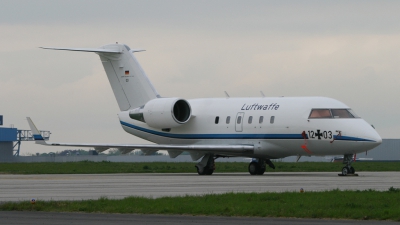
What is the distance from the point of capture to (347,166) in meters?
37.8

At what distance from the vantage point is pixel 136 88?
1848 inches

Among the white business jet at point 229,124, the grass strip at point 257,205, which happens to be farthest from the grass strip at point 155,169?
the grass strip at point 257,205

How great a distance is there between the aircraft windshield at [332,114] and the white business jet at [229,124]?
0.05m

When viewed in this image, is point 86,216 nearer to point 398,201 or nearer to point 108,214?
point 108,214

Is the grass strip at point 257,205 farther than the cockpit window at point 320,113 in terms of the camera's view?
No

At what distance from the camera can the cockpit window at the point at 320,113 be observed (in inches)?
1537

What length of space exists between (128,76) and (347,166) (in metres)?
15.4

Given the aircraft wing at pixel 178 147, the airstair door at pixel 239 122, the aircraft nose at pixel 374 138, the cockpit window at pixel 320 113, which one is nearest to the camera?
the aircraft nose at pixel 374 138

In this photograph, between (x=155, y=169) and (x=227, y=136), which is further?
(x=155, y=169)

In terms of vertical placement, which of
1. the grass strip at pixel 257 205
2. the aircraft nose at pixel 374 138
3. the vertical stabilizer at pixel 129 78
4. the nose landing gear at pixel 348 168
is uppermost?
the vertical stabilizer at pixel 129 78

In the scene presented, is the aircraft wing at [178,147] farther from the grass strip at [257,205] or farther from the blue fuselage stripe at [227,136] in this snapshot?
the grass strip at [257,205]

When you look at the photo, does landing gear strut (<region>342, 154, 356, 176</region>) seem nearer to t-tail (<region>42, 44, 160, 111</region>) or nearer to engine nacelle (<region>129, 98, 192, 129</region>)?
engine nacelle (<region>129, 98, 192, 129</region>)

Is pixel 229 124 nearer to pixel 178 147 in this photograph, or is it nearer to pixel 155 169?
pixel 178 147

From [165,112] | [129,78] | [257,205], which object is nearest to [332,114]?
[165,112]
